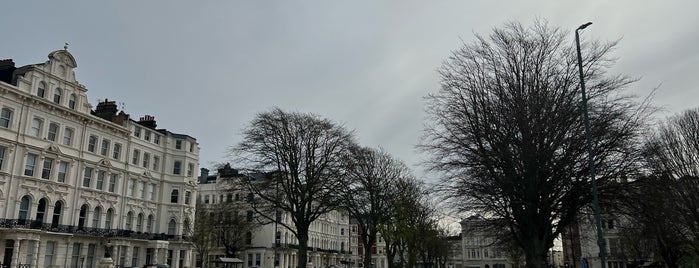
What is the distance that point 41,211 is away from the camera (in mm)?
40344

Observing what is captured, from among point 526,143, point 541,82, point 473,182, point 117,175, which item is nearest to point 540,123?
point 526,143

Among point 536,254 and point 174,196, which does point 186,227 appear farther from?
point 536,254

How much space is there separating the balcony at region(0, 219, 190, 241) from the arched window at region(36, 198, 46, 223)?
1.53 feet

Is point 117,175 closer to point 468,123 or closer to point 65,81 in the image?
point 65,81

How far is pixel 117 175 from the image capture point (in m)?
48.6

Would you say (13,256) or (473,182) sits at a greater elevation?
(473,182)

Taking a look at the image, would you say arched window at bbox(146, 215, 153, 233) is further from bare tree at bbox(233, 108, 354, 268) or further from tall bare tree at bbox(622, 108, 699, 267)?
tall bare tree at bbox(622, 108, 699, 267)

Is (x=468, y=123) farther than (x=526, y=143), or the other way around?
(x=468, y=123)

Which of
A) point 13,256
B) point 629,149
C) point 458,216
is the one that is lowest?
point 13,256

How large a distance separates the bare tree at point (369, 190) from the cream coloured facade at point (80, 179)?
22.4m

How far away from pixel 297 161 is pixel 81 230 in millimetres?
21062

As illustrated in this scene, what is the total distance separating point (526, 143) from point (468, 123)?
11.2 feet

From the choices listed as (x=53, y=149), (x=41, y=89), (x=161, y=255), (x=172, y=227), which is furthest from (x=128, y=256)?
(x=41, y=89)

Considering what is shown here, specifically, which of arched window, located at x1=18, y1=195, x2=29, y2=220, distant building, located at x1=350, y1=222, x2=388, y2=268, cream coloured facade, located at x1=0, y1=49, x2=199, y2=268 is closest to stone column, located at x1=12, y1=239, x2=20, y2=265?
cream coloured facade, located at x1=0, y1=49, x2=199, y2=268
